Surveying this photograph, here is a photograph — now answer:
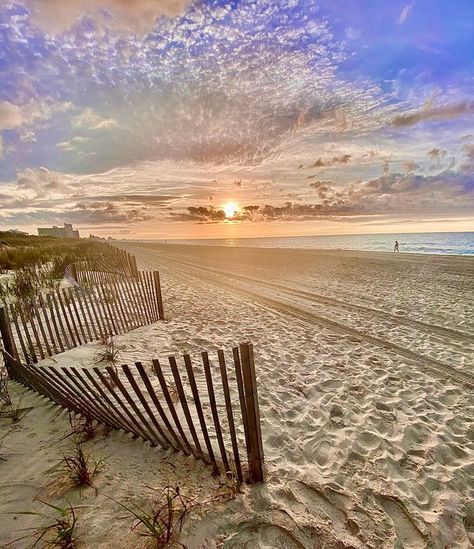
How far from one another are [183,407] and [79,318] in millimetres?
4590

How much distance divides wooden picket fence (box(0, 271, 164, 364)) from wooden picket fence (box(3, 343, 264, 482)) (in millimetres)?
976

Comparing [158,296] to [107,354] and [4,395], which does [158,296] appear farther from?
[4,395]

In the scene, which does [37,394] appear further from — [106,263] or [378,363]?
[106,263]

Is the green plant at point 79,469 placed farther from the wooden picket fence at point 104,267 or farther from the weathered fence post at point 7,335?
the wooden picket fence at point 104,267

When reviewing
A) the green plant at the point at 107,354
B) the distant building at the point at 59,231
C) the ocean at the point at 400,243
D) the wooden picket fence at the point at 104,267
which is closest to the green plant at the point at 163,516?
the green plant at the point at 107,354

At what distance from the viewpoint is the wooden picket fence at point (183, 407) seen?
244cm

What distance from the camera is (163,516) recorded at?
2430 millimetres

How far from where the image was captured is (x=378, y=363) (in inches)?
224

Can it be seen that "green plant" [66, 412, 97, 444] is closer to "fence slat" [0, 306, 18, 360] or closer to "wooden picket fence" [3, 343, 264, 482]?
"wooden picket fence" [3, 343, 264, 482]

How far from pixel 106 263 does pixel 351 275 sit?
13.3 metres

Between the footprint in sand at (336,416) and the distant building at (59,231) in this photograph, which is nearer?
the footprint in sand at (336,416)

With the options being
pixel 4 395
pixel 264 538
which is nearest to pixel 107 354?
pixel 4 395

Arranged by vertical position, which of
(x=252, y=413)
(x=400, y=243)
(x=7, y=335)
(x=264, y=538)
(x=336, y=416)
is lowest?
(x=400, y=243)

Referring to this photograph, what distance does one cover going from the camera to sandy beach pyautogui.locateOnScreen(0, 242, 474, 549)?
2.46m
